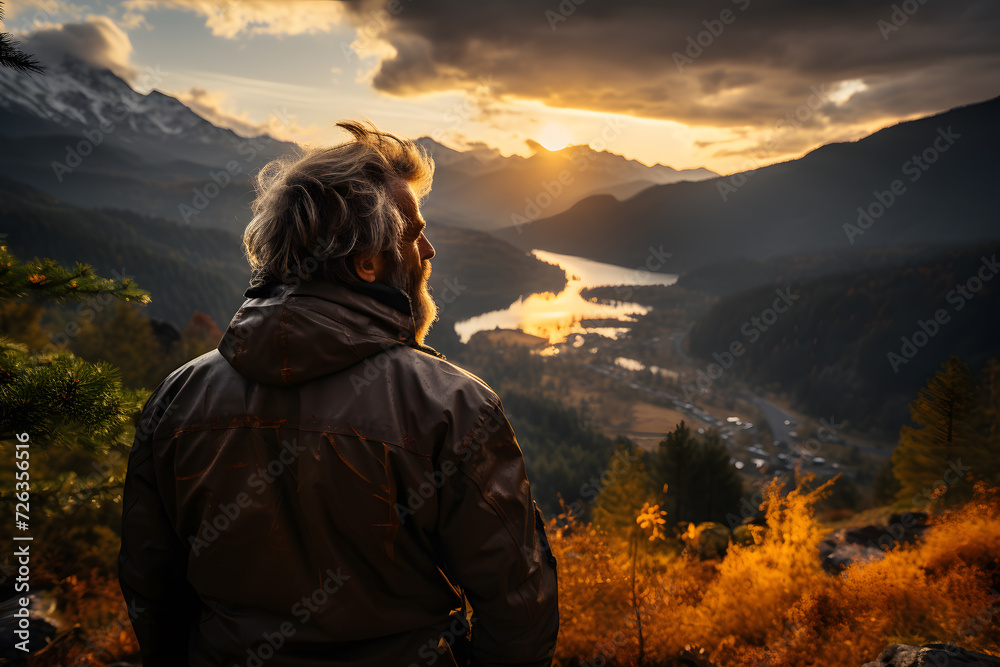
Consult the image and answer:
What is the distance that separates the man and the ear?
1 cm

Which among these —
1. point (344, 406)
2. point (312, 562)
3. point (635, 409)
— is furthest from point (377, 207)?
point (635, 409)

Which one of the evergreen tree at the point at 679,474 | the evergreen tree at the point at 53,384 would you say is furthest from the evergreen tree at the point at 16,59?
the evergreen tree at the point at 679,474

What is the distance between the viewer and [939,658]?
3.27 meters

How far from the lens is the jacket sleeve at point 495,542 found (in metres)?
1.62

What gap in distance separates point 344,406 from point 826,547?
1199 cm

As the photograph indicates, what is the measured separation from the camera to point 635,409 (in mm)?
76500

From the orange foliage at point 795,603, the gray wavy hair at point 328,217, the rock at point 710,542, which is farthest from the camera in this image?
the rock at point 710,542
